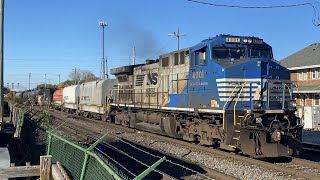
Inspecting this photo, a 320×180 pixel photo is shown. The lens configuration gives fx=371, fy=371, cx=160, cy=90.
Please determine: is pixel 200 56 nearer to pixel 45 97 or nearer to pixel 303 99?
pixel 303 99

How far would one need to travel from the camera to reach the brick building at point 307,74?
3412cm

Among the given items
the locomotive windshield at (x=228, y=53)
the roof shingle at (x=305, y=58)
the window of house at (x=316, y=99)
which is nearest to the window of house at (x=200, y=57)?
the locomotive windshield at (x=228, y=53)

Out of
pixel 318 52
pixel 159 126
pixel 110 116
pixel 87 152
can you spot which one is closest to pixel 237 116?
pixel 159 126

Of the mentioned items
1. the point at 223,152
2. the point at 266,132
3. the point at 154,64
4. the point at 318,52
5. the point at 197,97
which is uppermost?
the point at 318,52

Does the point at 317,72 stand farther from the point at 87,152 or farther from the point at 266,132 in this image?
the point at 87,152

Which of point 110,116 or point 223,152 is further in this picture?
point 110,116

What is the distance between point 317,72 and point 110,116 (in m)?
21.4

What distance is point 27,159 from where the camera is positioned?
10906 millimetres

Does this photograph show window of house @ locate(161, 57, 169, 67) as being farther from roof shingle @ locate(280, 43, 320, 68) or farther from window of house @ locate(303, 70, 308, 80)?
window of house @ locate(303, 70, 308, 80)

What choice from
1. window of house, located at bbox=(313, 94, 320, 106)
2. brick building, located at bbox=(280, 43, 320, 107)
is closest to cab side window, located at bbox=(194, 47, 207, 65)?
brick building, located at bbox=(280, 43, 320, 107)

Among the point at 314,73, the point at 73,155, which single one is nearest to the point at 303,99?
the point at 314,73

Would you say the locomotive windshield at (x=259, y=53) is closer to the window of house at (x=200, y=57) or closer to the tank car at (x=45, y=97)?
the window of house at (x=200, y=57)

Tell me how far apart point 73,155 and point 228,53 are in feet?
25.9

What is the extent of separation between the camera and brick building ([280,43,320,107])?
34125 mm
